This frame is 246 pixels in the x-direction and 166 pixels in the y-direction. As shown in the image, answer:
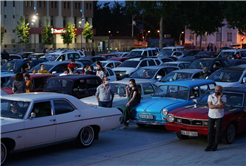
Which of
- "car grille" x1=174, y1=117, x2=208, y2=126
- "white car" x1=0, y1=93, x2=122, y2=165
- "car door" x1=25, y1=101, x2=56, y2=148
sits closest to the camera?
"white car" x1=0, y1=93, x2=122, y2=165

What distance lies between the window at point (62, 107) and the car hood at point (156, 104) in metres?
3.38

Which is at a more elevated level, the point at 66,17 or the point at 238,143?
the point at 66,17

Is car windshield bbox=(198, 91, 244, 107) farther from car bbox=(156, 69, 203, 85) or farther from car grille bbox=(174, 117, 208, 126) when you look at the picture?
car bbox=(156, 69, 203, 85)

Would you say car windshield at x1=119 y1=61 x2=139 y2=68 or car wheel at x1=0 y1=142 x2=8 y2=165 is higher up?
car windshield at x1=119 y1=61 x2=139 y2=68

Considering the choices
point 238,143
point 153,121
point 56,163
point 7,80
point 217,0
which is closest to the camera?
point 56,163

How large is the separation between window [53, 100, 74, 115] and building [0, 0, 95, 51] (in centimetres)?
6442

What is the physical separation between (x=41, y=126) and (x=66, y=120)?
74cm

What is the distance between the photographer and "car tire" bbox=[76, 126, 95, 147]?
10047mm

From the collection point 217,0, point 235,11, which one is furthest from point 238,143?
point 217,0

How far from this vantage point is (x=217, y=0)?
4828 centimetres

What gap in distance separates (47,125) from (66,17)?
3273 inches

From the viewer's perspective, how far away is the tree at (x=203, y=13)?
4731cm

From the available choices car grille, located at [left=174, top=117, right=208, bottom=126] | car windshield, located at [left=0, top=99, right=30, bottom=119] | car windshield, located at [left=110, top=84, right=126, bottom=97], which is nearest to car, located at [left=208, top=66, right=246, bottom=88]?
car windshield, located at [left=110, top=84, right=126, bottom=97]

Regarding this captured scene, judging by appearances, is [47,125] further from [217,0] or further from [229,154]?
[217,0]
